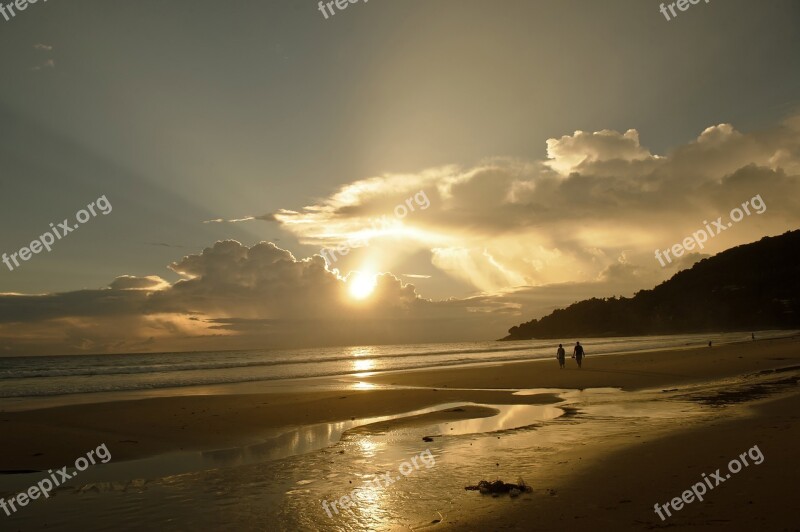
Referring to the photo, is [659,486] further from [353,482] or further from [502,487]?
[353,482]

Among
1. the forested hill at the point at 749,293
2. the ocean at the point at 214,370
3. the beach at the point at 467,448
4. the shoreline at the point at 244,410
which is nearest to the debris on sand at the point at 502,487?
the beach at the point at 467,448

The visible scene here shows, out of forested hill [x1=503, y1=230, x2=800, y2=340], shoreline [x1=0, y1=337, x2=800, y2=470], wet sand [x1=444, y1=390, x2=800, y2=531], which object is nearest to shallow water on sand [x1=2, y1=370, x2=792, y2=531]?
wet sand [x1=444, y1=390, x2=800, y2=531]

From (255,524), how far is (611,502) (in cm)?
633

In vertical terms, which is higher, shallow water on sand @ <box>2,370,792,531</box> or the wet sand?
shallow water on sand @ <box>2,370,792,531</box>

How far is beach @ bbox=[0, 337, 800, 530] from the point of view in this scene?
27.8 ft

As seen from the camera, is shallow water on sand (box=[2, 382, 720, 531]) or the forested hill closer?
shallow water on sand (box=[2, 382, 720, 531])

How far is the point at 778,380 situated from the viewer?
85.3ft

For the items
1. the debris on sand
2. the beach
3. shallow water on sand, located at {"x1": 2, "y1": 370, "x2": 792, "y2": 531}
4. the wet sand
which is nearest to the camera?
the wet sand

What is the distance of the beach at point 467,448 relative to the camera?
27.8ft

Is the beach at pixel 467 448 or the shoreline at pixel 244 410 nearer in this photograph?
the beach at pixel 467 448

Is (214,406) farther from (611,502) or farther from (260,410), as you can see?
(611,502)

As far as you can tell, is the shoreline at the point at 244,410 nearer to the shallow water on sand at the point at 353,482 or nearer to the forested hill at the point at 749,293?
the shallow water on sand at the point at 353,482

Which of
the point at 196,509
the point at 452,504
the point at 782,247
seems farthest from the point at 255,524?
the point at 782,247

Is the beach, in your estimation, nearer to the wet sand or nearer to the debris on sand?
the wet sand
